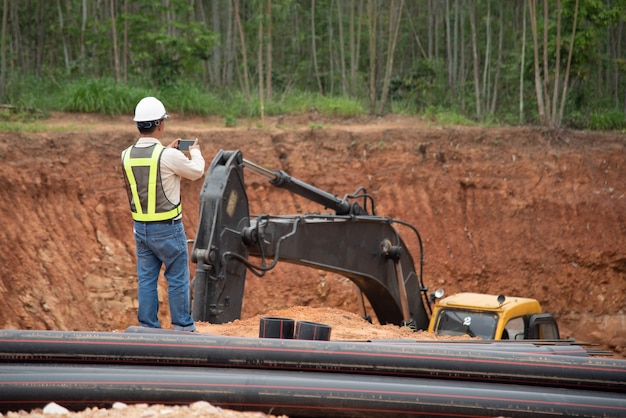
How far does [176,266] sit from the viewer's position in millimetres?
6934

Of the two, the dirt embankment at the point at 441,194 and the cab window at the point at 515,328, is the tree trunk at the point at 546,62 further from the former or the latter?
the cab window at the point at 515,328

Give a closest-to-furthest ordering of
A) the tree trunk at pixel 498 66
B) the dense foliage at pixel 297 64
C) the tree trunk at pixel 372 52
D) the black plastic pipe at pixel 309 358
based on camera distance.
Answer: the black plastic pipe at pixel 309 358 < the dense foliage at pixel 297 64 < the tree trunk at pixel 372 52 < the tree trunk at pixel 498 66

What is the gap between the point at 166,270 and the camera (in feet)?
22.9

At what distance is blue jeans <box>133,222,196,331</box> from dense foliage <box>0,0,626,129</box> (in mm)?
11079

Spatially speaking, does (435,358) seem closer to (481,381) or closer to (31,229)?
(481,381)

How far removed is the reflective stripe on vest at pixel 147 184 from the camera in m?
6.69

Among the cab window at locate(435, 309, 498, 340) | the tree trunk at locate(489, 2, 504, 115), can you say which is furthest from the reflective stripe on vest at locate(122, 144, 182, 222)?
the tree trunk at locate(489, 2, 504, 115)

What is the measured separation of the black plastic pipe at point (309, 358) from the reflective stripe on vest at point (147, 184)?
1.84 meters

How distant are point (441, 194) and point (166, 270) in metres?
11.6

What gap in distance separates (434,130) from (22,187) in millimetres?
8947

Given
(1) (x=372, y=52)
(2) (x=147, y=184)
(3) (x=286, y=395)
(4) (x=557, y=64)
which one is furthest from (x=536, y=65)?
(3) (x=286, y=395)

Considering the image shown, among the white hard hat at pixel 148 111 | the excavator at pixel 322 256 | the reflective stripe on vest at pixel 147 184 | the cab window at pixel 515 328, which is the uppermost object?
the white hard hat at pixel 148 111

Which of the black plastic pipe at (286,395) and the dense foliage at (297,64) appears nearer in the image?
the black plastic pipe at (286,395)

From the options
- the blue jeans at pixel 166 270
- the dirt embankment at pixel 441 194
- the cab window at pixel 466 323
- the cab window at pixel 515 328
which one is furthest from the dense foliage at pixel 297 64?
the blue jeans at pixel 166 270
